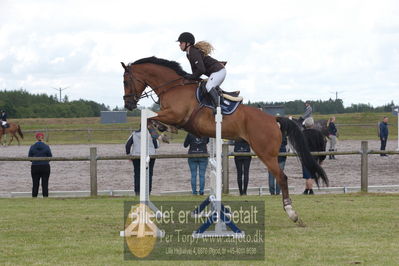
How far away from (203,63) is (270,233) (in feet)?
8.48

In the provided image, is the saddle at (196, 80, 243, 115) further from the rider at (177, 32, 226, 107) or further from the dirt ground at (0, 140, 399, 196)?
the dirt ground at (0, 140, 399, 196)

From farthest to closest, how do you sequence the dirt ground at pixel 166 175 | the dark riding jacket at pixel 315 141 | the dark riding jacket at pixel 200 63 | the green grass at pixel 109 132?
the green grass at pixel 109 132 → the dirt ground at pixel 166 175 → the dark riding jacket at pixel 315 141 → the dark riding jacket at pixel 200 63

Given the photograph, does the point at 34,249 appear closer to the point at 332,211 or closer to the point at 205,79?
the point at 205,79

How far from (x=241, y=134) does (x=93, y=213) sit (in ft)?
10.5

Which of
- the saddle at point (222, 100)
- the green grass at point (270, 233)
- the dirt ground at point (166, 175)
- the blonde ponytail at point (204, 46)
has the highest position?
the blonde ponytail at point (204, 46)

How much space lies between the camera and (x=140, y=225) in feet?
27.8

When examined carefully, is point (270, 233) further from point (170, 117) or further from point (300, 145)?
point (170, 117)

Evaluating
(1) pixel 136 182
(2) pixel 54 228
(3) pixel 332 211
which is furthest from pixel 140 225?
(1) pixel 136 182

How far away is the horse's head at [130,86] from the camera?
10.0m

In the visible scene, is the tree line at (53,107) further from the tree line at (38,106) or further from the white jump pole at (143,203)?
the white jump pole at (143,203)

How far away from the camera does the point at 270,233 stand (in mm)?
9016

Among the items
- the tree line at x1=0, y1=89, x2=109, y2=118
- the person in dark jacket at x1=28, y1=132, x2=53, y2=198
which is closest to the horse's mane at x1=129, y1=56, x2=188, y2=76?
the person in dark jacket at x1=28, y1=132, x2=53, y2=198

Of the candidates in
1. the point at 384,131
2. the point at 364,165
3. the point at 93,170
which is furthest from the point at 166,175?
the point at 384,131

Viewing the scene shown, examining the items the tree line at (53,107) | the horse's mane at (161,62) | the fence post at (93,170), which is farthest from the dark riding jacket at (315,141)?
the tree line at (53,107)
